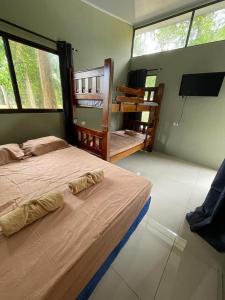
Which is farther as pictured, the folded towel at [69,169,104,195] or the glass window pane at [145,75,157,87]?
the glass window pane at [145,75,157,87]

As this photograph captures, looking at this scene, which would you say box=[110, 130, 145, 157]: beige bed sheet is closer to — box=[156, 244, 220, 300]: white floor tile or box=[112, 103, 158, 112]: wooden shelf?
box=[112, 103, 158, 112]: wooden shelf

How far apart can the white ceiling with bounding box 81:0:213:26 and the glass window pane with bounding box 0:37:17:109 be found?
195 centimetres

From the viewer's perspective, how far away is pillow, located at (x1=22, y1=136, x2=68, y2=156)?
201cm

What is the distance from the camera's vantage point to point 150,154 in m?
3.68

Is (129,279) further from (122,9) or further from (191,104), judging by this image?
(122,9)

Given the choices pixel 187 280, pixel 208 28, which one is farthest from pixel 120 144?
pixel 208 28

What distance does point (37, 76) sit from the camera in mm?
2396

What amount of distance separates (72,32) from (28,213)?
315 cm

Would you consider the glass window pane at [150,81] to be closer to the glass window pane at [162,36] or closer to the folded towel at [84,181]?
the glass window pane at [162,36]

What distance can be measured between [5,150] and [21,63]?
1.47 metres

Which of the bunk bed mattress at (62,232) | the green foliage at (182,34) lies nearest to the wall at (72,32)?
the green foliage at (182,34)

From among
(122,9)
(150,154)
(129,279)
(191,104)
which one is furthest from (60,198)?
(122,9)

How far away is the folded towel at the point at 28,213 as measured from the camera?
0.86 meters

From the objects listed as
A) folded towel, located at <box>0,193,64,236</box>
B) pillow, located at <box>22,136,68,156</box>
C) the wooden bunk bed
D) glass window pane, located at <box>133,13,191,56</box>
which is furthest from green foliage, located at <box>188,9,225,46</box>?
folded towel, located at <box>0,193,64,236</box>
